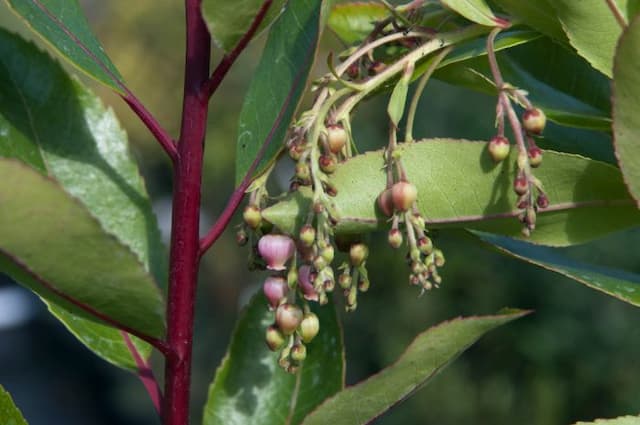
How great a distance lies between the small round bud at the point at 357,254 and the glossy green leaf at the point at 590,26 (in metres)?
0.23

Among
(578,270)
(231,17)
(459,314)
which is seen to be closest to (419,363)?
(578,270)

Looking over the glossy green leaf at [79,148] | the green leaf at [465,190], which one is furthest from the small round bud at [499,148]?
the glossy green leaf at [79,148]

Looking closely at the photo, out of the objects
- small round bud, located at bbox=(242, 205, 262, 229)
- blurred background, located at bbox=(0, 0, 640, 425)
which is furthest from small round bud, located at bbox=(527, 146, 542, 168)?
blurred background, located at bbox=(0, 0, 640, 425)

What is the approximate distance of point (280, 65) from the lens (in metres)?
0.79

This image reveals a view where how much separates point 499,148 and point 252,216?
0.20m

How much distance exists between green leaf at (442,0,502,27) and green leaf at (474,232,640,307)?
7.3 inches

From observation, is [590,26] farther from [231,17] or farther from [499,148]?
[231,17]

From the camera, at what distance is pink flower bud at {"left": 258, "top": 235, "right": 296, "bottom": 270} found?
73cm

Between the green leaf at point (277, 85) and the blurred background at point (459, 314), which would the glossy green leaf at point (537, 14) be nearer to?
the green leaf at point (277, 85)

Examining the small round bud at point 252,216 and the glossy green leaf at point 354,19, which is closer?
the small round bud at point 252,216

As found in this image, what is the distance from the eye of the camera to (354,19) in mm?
937

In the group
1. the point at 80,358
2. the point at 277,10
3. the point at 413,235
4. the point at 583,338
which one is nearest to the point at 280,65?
the point at 277,10

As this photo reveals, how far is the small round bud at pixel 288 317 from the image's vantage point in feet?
2.52

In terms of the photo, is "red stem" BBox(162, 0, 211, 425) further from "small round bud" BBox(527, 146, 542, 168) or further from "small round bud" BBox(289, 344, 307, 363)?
"small round bud" BBox(527, 146, 542, 168)
